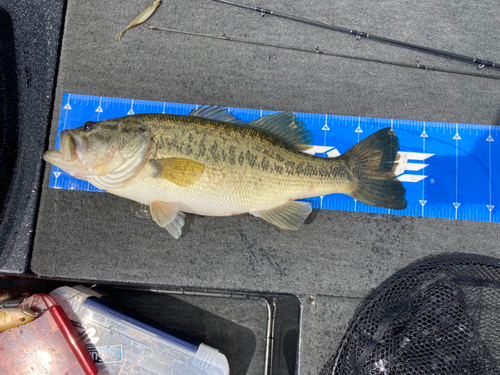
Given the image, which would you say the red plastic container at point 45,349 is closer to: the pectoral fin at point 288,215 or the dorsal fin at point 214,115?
the pectoral fin at point 288,215

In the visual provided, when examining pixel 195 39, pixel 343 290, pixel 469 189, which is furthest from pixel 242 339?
pixel 195 39

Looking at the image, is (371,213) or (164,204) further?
(371,213)

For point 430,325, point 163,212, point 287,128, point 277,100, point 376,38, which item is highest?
point 376,38

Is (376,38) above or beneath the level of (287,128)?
above

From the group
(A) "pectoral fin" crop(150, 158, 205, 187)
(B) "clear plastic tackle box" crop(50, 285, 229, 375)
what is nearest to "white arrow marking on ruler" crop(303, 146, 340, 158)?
(A) "pectoral fin" crop(150, 158, 205, 187)

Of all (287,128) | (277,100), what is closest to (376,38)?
(277,100)

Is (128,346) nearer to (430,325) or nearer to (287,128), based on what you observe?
(287,128)

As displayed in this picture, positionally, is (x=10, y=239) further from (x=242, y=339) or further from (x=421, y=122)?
(x=421, y=122)
